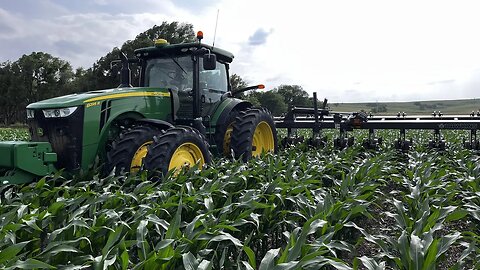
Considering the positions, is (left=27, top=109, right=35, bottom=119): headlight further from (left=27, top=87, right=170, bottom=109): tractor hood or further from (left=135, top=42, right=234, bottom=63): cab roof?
(left=135, top=42, right=234, bottom=63): cab roof

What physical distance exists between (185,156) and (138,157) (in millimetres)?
604

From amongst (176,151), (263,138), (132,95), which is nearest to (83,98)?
(132,95)

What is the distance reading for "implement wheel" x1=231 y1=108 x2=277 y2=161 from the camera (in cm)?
580

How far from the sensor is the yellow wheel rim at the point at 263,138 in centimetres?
673

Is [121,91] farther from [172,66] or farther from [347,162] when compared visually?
[347,162]

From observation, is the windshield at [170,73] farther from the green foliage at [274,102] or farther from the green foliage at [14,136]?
the green foliage at [274,102]

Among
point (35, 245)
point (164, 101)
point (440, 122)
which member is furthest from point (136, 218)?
point (440, 122)

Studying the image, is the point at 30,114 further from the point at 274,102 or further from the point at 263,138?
the point at 274,102

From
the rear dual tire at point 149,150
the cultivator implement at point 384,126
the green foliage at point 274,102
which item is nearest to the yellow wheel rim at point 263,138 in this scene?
the cultivator implement at point 384,126

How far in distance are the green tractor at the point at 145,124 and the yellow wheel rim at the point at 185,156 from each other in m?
0.01

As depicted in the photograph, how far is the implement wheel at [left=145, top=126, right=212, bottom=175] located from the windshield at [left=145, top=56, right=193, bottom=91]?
1.15m

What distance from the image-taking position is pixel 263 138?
22.6 ft

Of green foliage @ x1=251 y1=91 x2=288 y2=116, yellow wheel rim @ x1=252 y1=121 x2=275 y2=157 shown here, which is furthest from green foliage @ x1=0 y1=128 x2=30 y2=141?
green foliage @ x1=251 y1=91 x2=288 y2=116

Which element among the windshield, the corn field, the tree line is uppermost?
the tree line
